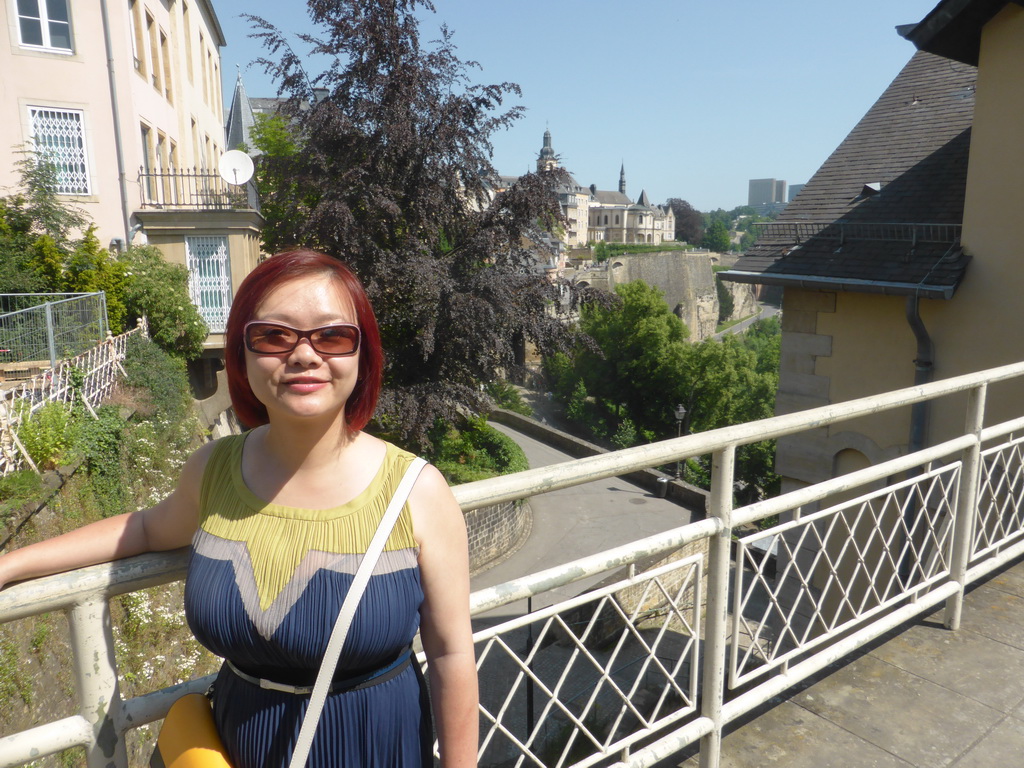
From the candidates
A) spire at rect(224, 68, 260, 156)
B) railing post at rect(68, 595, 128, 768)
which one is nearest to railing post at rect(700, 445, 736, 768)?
railing post at rect(68, 595, 128, 768)

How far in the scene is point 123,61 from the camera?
16.3m

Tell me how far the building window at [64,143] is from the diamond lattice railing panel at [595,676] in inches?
509

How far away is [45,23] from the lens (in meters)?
15.5

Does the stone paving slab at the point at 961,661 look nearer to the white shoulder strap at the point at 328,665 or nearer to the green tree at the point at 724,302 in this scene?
the white shoulder strap at the point at 328,665

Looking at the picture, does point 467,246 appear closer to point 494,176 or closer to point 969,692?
point 494,176

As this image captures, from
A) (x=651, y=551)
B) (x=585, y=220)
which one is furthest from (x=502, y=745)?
(x=585, y=220)

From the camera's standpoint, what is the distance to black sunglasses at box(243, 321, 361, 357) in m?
1.32

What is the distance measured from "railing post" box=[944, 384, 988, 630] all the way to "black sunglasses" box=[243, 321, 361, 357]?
2.92m

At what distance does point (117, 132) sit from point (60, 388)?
9.23 meters

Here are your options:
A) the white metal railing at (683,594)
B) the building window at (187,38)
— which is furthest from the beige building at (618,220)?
the white metal railing at (683,594)

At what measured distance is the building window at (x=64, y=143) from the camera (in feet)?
51.6

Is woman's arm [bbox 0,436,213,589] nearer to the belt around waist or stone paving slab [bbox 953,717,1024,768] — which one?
the belt around waist

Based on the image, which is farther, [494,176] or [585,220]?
[585,220]

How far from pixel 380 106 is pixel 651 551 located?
14.4m
